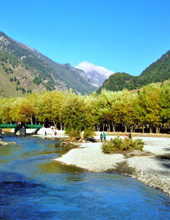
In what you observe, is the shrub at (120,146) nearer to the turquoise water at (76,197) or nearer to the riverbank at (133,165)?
the riverbank at (133,165)

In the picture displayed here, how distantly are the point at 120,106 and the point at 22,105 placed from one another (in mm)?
58438

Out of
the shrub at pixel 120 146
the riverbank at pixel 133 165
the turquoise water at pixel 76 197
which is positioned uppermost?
the shrub at pixel 120 146

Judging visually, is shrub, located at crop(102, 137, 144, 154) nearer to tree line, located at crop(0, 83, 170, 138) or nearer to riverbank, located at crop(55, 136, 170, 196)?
riverbank, located at crop(55, 136, 170, 196)

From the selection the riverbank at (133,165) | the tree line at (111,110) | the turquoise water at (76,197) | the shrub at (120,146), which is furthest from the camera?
the tree line at (111,110)

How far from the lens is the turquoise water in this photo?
63.1 feet

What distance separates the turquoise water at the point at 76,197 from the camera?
19.2 metres

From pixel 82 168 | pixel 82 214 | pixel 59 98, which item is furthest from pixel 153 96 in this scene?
pixel 82 214

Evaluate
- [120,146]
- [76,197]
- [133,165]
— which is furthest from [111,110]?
[76,197]

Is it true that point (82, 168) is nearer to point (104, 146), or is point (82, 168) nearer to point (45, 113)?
point (104, 146)

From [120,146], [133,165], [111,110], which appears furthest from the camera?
[111,110]

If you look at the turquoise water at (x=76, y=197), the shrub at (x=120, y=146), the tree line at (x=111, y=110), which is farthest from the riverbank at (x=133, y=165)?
the tree line at (x=111, y=110)

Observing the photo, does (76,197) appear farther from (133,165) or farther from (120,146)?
(120,146)

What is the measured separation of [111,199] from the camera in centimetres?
2252

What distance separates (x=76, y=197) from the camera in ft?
75.6
